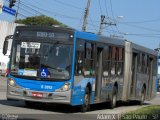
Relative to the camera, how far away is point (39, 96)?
18.4 metres

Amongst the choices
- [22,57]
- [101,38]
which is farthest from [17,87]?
[101,38]

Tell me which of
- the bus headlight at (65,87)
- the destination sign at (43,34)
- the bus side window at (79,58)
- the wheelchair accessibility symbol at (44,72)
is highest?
the destination sign at (43,34)

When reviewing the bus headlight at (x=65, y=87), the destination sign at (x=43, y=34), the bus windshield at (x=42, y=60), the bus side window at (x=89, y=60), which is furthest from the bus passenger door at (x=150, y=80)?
the bus headlight at (x=65, y=87)

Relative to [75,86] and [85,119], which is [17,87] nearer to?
[75,86]

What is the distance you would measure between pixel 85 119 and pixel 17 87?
10.6 ft

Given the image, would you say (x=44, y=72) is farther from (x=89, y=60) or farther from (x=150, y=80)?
(x=150, y=80)

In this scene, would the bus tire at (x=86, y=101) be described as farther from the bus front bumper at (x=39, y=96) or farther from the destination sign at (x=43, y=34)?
the destination sign at (x=43, y=34)

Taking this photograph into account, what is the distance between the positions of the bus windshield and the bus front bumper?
53 cm

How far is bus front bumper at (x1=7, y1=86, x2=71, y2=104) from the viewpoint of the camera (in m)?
18.2

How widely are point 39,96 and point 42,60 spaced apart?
1244 mm

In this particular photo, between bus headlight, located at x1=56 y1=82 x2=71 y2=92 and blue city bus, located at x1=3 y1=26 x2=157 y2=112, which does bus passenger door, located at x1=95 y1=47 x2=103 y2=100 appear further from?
bus headlight, located at x1=56 y1=82 x2=71 y2=92

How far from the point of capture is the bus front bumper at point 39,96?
1820 centimetres

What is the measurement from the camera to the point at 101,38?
21.3 meters

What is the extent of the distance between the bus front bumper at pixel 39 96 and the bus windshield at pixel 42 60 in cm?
53
